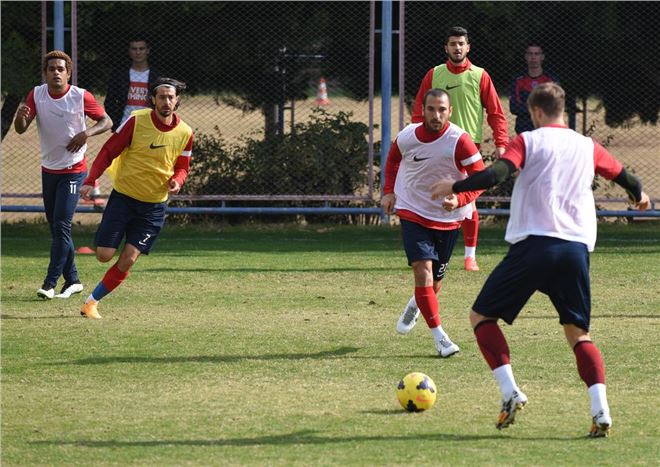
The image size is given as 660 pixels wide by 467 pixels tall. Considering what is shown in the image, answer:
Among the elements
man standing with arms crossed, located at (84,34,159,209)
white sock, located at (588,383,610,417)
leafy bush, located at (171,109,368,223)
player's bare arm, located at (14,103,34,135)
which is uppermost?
player's bare arm, located at (14,103,34,135)

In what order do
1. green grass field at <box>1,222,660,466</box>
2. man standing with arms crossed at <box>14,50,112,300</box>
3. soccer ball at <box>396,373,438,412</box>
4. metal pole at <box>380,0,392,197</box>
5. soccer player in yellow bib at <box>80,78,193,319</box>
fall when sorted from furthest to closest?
metal pole at <box>380,0,392,197</box> → man standing with arms crossed at <box>14,50,112,300</box> → soccer player in yellow bib at <box>80,78,193,319</box> → soccer ball at <box>396,373,438,412</box> → green grass field at <box>1,222,660,466</box>

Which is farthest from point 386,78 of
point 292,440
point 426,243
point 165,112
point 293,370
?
point 292,440

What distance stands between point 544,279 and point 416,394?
1009 millimetres

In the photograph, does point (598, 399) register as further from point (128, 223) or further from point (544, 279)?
point (128, 223)

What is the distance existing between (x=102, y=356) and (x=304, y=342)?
4.86ft

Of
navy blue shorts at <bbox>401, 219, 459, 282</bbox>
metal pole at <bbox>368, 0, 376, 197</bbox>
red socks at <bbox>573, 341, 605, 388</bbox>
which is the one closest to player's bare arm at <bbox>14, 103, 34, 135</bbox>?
navy blue shorts at <bbox>401, 219, 459, 282</bbox>

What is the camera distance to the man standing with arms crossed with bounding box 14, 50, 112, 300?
1102 cm

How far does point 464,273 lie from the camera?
12641 millimetres

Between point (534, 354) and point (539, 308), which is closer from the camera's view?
point (534, 354)

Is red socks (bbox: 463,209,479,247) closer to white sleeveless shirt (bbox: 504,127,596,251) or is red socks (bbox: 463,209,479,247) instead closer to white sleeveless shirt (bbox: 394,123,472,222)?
white sleeveless shirt (bbox: 394,123,472,222)

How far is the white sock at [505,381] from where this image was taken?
643 centimetres

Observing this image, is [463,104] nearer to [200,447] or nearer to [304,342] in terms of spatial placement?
[304,342]

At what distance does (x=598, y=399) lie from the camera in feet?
20.8

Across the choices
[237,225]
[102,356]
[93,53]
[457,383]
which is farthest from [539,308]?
[93,53]
